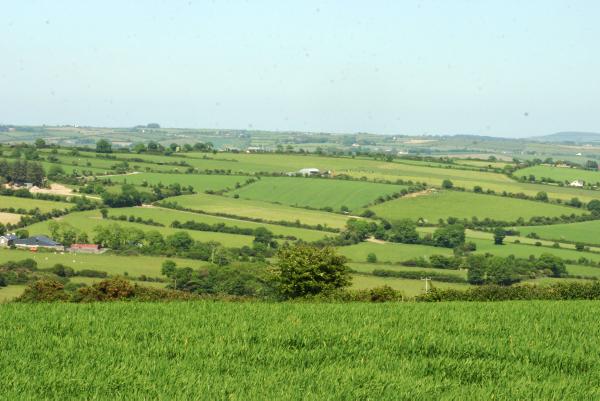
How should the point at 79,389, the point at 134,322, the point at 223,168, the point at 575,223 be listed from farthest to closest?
the point at 223,168 < the point at 575,223 < the point at 134,322 < the point at 79,389

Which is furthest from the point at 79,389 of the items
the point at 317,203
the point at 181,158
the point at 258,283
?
the point at 181,158

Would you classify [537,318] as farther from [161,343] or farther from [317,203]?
[317,203]

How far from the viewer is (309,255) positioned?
44.6 m

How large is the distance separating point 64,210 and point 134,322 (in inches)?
2978

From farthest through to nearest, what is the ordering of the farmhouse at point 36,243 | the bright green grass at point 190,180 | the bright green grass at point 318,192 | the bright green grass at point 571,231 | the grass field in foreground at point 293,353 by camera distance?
the bright green grass at point 190,180, the bright green grass at point 318,192, the bright green grass at point 571,231, the farmhouse at point 36,243, the grass field in foreground at point 293,353

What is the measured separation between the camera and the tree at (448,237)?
83.4m

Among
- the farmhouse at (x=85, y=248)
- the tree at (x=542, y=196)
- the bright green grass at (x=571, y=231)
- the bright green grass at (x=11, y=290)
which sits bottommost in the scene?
the farmhouse at (x=85, y=248)

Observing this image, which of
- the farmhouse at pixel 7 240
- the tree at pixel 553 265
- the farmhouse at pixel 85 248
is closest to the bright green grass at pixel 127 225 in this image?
the farmhouse at pixel 85 248

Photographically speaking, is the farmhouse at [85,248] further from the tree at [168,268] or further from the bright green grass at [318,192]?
the bright green grass at [318,192]

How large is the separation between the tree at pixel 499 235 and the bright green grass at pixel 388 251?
6414 millimetres

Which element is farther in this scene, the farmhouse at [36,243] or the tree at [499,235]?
the tree at [499,235]

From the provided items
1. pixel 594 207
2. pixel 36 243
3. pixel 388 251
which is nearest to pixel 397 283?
pixel 388 251

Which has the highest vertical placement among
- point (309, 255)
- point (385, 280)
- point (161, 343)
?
point (161, 343)

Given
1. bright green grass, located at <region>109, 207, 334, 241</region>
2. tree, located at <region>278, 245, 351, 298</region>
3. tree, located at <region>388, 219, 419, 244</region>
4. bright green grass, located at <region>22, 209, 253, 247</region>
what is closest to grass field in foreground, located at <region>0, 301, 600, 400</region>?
tree, located at <region>278, 245, 351, 298</region>
